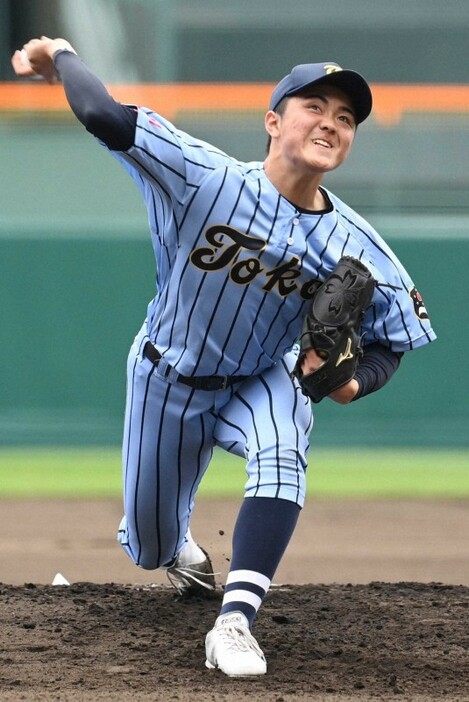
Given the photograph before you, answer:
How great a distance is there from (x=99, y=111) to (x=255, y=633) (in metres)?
1.68

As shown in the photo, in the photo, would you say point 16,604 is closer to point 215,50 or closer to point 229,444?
point 229,444

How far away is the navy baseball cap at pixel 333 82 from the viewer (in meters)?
3.62

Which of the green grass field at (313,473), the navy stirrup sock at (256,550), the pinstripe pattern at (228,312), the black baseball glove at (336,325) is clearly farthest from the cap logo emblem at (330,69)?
the green grass field at (313,473)

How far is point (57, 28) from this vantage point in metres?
7.87

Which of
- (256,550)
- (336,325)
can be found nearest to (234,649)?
(256,550)

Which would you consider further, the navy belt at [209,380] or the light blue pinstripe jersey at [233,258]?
the navy belt at [209,380]

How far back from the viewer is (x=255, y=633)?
3.99m

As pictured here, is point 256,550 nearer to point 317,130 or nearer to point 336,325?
point 336,325

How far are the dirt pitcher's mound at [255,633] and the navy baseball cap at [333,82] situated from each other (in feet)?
5.21

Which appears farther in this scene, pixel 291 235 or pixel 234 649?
pixel 291 235

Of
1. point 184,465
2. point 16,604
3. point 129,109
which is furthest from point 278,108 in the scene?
point 16,604

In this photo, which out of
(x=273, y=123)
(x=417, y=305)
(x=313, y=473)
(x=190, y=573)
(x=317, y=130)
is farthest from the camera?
(x=313, y=473)

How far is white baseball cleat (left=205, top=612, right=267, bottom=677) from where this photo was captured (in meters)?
3.38

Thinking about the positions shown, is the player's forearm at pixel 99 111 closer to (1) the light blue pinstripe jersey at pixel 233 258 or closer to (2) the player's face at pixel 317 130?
(1) the light blue pinstripe jersey at pixel 233 258
